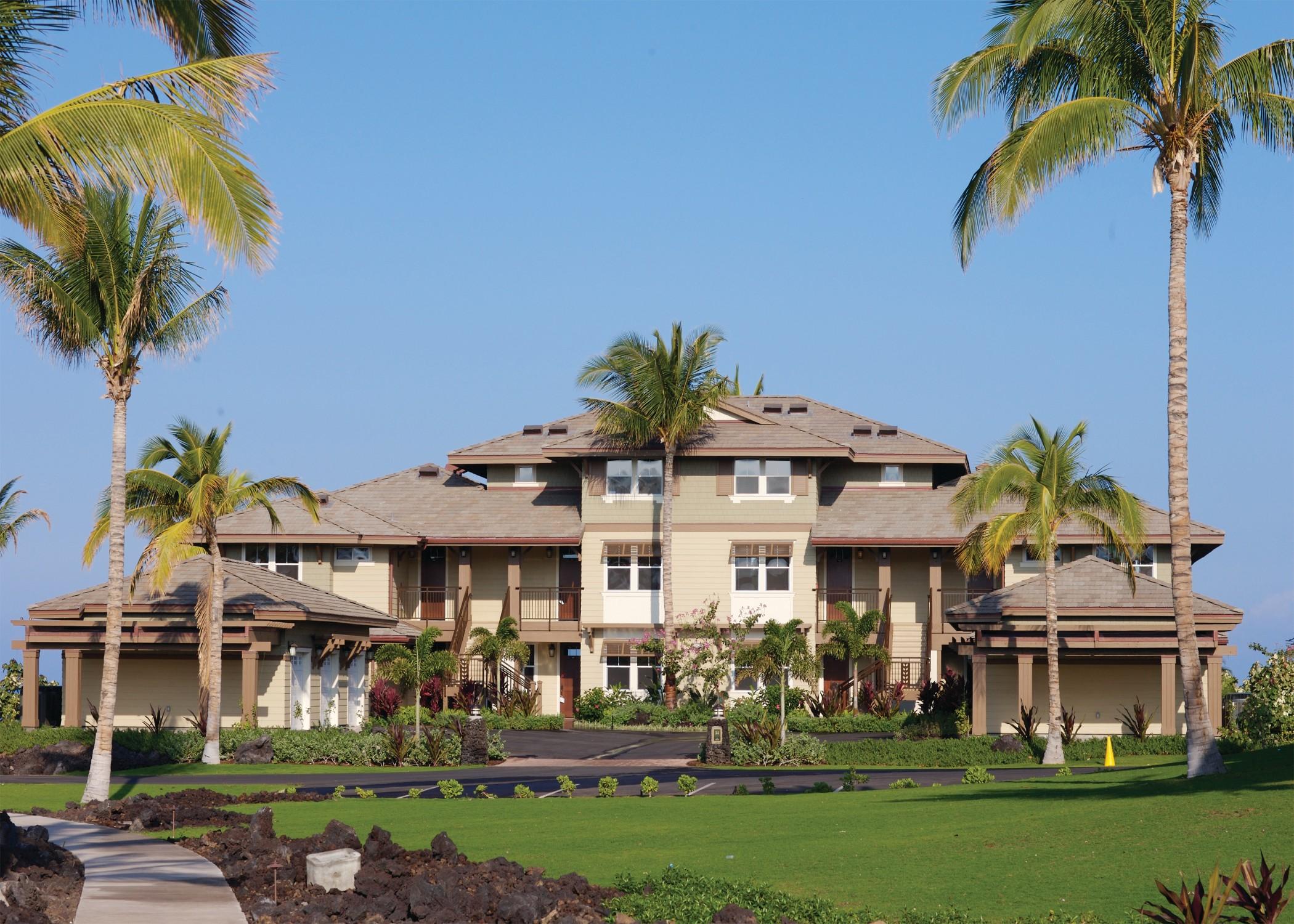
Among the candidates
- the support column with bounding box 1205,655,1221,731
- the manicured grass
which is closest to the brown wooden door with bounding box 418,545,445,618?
the support column with bounding box 1205,655,1221,731

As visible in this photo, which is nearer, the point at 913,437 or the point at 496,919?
the point at 496,919

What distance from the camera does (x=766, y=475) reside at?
Result: 158 feet

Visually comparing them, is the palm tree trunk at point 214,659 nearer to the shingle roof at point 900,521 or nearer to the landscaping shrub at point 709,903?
the shingle roof at point 900,521

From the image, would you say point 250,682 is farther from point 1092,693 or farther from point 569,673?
point 1092,693

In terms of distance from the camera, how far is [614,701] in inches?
1826

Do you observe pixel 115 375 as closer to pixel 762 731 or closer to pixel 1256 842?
pixel 762 731

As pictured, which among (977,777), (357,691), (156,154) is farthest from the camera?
(357,691)

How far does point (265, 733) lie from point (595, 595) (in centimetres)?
1499

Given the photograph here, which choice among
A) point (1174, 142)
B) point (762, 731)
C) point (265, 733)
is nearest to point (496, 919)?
point (1174, 142)

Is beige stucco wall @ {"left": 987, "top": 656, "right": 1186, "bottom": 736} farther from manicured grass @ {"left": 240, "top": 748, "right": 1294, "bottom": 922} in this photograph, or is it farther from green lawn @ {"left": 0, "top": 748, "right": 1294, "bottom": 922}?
manicured grass @ {"left": 240, "top": 748, "right": 1294, "bottom": 922}

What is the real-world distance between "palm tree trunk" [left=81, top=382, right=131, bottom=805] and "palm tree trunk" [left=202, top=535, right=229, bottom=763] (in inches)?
289

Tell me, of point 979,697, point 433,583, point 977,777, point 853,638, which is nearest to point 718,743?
point 979,697

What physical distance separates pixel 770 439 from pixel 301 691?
17.0 meters

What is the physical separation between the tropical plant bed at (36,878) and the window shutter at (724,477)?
111ft
